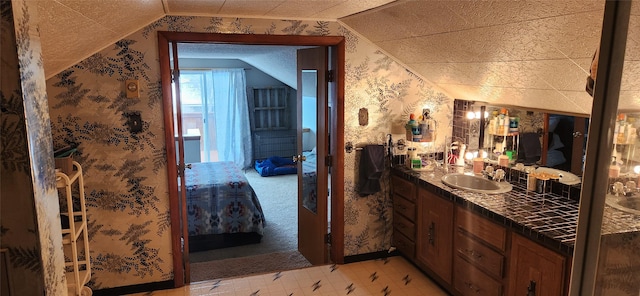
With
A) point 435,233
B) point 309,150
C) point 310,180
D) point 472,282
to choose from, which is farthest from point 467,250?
point 309,150

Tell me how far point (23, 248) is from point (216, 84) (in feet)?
24.0

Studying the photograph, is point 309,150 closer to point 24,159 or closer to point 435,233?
point 435,233

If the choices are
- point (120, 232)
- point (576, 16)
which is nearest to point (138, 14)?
point (120, 232)

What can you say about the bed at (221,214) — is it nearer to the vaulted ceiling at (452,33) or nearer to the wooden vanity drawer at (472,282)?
the vaulted ceiling at (452,33)

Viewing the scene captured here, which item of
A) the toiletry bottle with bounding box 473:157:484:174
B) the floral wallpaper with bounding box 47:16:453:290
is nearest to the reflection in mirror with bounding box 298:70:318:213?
the floral wallpaper with bounding box 47:16:453:290

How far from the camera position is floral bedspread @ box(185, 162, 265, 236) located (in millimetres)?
4277

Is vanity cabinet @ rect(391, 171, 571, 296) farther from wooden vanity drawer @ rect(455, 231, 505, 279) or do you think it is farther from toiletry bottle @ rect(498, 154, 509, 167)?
toiletry bottle @ rect(498, 154, 509, 167)

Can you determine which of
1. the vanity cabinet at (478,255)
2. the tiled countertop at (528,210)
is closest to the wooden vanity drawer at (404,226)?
the tiled countertop at (528,210)

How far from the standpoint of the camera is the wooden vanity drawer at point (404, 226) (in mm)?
3563

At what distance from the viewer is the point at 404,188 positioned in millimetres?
3604

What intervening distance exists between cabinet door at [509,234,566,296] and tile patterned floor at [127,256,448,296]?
35.1 inches

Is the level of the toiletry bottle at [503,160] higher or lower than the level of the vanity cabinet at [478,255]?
higher

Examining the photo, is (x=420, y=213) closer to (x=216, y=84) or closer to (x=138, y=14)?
(x=138, y=14)

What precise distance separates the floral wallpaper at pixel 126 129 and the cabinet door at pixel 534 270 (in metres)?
1.54
